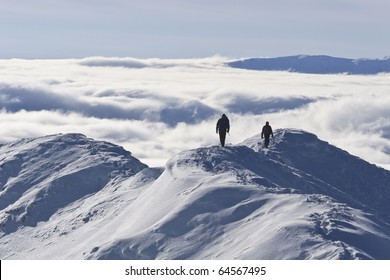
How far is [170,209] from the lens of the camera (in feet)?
339

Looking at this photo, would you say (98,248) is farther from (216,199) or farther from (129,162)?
(129,162)

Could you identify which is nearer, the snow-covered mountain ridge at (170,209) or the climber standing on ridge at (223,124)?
the climber standing on ridge at (223,124)

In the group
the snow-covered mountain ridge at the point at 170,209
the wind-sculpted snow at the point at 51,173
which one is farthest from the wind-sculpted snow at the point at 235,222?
the wind-sculpted snow at the point at 51,173

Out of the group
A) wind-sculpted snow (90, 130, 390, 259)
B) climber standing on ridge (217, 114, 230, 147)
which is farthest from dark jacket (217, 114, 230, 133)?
wind-sculpted snow (90, 130, 390, 259)

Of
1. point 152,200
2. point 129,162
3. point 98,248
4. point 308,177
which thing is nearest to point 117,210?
point 152,200

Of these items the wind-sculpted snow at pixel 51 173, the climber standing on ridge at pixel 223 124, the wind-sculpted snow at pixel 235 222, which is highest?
the climber standing on ridge at pixel 223 124

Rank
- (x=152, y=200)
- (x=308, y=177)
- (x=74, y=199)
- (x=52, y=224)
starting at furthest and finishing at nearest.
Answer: (x=308, y=177), (x=74, y=199), (x=52, y=224), (x=152, y=200)

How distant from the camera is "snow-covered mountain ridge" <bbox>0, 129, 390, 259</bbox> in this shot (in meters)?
89.2

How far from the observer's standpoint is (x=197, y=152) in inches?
4788

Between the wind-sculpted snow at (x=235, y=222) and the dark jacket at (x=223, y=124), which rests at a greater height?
the dark jacket at (x=223, y=124)

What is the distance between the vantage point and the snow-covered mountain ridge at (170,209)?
89.2 meters

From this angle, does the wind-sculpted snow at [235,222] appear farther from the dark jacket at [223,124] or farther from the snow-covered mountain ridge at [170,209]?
the dark jacket at [223,124]

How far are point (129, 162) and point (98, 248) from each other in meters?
54.6
